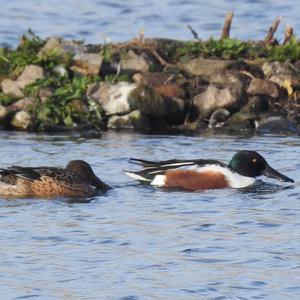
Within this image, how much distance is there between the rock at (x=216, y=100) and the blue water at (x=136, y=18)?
5311 mm

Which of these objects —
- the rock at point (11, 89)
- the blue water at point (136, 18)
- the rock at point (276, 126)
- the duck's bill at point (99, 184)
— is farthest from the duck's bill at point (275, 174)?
the blue water at point (136, 18)

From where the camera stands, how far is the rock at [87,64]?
18.6 metres

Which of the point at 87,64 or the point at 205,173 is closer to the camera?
the point at 205,173

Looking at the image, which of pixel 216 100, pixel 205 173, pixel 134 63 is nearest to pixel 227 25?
pixel 134 63

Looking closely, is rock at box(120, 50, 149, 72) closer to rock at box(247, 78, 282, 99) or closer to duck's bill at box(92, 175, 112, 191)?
rock at box(247, 78, 282, 99)

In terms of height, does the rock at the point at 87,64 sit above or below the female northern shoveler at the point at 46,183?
above

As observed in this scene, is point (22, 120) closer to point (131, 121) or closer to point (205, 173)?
point (131, 121)

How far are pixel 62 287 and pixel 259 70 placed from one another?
10.2m

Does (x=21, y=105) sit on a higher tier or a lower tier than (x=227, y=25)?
lower

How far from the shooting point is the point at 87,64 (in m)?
18.7

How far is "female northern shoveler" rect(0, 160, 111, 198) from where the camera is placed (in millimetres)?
12844

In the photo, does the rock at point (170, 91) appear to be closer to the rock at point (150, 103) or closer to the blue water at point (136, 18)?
the rock at point (150, 103)

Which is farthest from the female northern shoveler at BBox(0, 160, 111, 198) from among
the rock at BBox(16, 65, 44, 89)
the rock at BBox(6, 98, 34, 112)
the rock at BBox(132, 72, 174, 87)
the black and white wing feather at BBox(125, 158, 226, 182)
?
the rock at BBox(132, 72, 174, 87)

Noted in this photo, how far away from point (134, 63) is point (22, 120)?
2261 millimetres
